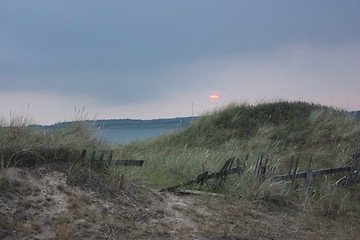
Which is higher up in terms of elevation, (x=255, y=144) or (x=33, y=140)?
(x=33, y=140)

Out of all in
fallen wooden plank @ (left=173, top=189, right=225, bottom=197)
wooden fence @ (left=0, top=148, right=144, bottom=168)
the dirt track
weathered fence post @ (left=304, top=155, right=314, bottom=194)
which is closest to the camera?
the dirt track

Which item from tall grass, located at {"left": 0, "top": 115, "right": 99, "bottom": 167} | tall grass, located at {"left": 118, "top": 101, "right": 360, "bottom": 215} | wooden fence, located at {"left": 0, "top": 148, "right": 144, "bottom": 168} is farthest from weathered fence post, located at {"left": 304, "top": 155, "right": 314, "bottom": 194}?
tall grass, located at {"left": 0, "top": 115, "right": 99, "bottom": 167}

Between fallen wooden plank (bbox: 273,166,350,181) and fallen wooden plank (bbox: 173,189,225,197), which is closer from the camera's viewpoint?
fallen wooden plank (bbox: 173,189,225,197)

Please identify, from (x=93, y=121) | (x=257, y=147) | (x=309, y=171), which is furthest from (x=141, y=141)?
(x=309, y=171)

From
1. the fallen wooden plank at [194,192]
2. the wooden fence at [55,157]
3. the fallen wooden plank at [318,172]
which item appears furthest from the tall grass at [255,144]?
the wooden fence at [55,157]

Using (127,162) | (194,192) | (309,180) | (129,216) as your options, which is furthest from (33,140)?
(309,180)

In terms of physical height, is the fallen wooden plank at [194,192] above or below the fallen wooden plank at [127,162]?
below

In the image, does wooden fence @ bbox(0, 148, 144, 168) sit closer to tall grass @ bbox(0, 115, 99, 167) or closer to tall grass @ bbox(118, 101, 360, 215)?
tall grass @ bbox(0, 115, 99, 167)

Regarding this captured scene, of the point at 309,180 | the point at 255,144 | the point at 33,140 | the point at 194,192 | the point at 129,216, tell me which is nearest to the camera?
the point at 129,216

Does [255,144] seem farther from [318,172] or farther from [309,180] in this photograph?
[309,180]

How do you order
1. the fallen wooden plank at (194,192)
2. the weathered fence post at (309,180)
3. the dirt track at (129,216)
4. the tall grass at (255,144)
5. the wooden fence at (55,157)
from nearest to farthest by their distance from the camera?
the dirt track at (129,216)
the wooden fence at (55,157)
the fallen wooden plank at (194,192)
the tall grass at (255,144)
the weathered fence post at (309,180)

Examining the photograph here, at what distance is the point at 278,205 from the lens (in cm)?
821

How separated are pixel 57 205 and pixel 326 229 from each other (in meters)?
5.21

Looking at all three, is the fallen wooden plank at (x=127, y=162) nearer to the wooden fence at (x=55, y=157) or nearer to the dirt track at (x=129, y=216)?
the wooden fence at (x=55, y=157)
